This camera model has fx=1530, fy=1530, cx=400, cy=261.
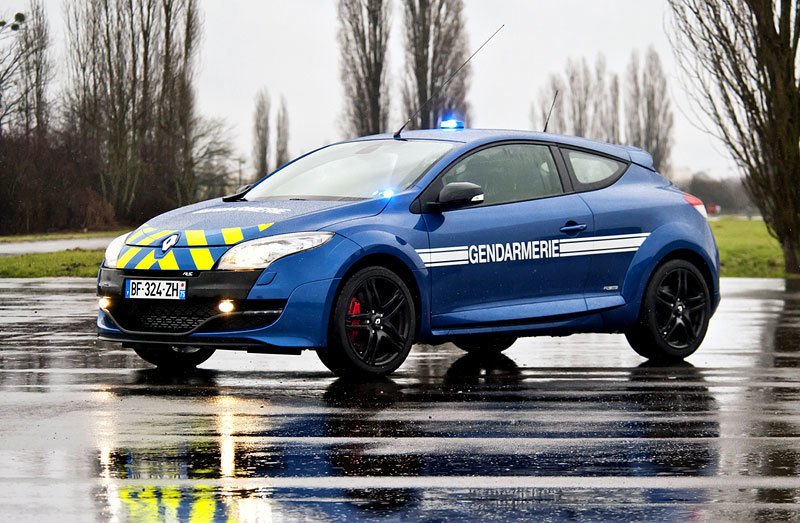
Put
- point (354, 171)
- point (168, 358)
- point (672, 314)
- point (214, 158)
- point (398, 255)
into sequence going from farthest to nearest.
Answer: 1. point (214, 158)
2. point (672, 314)
3. point (168, 358)
4. point (354, 171)
5. point (398, 255)

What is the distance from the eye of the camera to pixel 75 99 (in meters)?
59.5

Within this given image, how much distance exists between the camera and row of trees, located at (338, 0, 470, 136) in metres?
57.6

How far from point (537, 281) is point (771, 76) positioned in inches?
656

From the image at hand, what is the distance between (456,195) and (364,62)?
4847 cm

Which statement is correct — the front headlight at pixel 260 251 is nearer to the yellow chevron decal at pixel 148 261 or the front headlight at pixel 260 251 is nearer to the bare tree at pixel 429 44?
the yellow chevron decal at pixel 148 261

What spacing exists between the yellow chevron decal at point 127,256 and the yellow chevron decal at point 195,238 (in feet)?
1.25

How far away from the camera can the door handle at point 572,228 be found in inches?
416

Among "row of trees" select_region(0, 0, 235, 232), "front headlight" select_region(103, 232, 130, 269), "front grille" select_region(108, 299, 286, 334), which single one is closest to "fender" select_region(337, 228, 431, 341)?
"front grille" select_region(108, 299, 286, 334)

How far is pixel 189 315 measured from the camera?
9.44m

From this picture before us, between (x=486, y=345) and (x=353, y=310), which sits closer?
(x=353, y=310)

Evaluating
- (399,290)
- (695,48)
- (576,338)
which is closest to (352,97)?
(695,48)

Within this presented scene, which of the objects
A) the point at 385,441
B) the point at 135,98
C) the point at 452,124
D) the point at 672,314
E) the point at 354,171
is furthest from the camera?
the point at 135,98

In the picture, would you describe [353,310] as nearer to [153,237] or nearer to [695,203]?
[153,237]

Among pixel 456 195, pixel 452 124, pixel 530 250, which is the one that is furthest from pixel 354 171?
pixel 452 124
